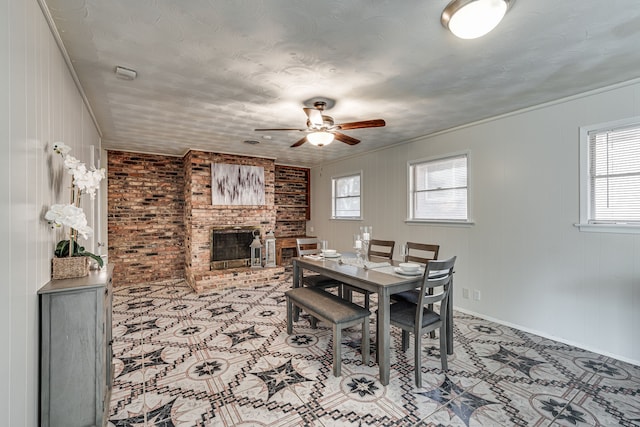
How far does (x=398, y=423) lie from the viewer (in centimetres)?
188

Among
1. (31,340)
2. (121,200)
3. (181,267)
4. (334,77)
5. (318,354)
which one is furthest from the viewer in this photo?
(181,267)

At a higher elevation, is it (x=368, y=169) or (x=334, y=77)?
(x=334, y=77)

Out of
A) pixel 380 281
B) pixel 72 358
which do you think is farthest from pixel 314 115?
pixel 72 358

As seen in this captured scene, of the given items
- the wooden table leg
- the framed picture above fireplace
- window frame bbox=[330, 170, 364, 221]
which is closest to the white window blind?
the wooden table leg

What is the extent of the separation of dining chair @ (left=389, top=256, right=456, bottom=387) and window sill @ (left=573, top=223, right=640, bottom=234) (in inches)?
62.1

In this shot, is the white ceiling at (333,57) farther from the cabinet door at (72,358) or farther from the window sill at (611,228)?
the cabinet door at (72,358)

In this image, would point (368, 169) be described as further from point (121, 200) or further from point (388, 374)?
point (121, 200)

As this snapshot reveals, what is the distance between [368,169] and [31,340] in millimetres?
4936

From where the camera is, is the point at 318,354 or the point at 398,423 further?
the point at 318,354

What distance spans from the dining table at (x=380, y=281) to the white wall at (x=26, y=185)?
2.06 metres

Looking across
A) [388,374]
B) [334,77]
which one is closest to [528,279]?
[388,374]

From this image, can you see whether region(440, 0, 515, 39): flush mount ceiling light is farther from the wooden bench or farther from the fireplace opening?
the fireplace opening

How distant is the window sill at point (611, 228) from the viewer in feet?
8.58

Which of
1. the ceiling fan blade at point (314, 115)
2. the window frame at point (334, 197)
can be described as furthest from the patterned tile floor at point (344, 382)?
the window frame at point (334, 197)
